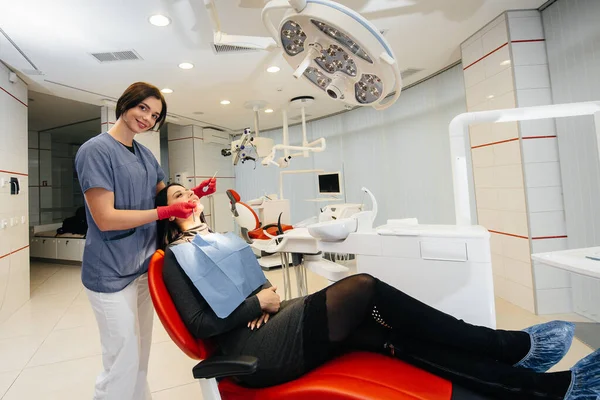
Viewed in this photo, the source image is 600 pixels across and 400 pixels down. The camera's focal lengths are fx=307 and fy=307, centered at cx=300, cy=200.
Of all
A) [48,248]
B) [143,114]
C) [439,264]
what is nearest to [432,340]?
[439,264]

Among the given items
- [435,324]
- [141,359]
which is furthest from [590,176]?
[141,359]

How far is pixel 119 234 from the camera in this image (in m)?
1.22

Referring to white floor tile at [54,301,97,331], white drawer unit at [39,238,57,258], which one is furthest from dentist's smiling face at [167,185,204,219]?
white drawer unit at [39,238,57,258]

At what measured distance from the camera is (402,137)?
4.44m

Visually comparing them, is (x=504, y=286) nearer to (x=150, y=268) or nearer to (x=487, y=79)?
(x=487, y=79)

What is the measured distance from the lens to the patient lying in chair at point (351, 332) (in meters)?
1.01

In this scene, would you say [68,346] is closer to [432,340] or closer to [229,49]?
[432,340]

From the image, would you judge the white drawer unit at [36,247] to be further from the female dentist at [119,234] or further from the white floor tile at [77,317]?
the female dentist at [119,234]

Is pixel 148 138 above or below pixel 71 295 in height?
above

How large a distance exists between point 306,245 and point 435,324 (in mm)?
894

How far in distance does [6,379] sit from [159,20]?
2.74 meters

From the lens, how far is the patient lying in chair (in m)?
1.01

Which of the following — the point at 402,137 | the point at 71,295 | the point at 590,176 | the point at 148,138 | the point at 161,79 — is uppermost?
the point at 161,79

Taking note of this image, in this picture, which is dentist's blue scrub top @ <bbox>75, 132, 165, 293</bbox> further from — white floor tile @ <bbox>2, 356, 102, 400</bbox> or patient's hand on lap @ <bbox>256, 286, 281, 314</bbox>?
white floor tile @ <bbox>2, 356, 102, 400</bbox>
